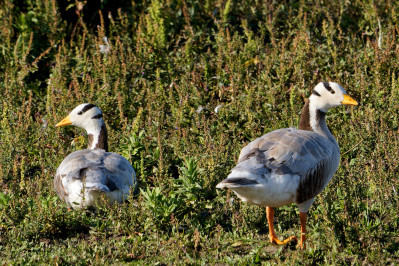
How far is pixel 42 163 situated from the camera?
24.6 ft

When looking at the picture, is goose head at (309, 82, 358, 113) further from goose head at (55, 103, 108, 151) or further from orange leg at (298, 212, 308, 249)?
goose head at (55, 103, 108, 151)

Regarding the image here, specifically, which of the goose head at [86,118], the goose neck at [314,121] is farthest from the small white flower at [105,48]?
the goose neck at [314,121]

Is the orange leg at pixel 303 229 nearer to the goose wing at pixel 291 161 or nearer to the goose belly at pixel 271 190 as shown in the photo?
the goose wing at pixel 291 161

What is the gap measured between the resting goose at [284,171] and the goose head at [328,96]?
0.48 meters

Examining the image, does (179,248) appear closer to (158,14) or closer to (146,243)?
(146,243)

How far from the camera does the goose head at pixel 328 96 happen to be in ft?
22.0

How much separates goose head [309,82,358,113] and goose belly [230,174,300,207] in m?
1.52

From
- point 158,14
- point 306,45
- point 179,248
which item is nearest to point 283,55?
point 306,45

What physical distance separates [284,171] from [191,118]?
10.0 ft

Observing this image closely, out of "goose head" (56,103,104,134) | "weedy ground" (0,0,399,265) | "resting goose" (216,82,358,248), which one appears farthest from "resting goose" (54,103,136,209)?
"resting goose" (216,82,358,248)

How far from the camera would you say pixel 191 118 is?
8242mm

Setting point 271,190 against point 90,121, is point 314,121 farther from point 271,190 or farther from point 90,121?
point 90,121

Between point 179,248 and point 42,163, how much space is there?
2.73m

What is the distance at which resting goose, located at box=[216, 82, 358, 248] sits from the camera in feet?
17.0
